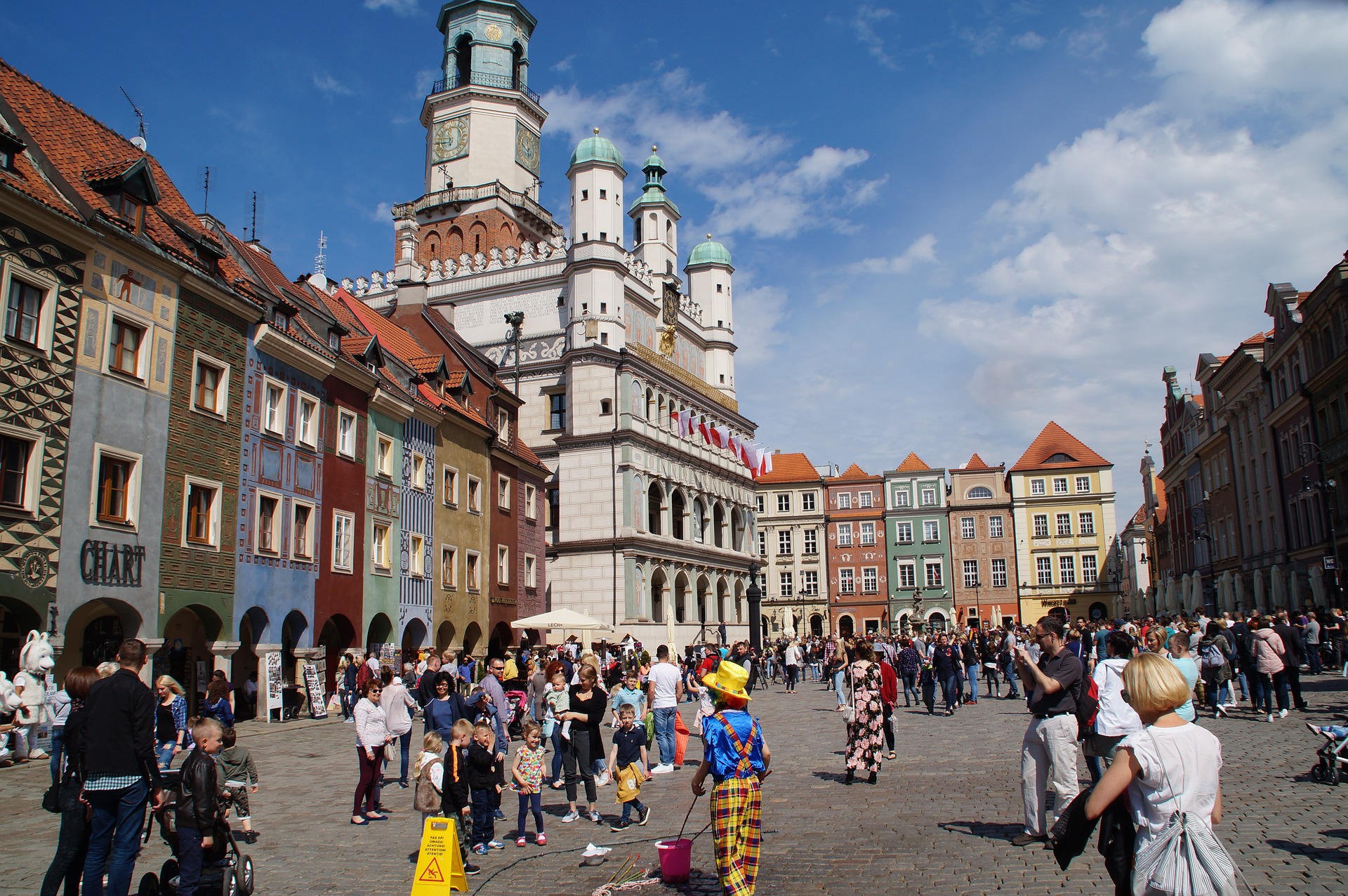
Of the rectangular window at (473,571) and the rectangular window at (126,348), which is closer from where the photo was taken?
the rectangular window at (126,348)

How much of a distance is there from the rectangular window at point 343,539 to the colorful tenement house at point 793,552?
167 feet

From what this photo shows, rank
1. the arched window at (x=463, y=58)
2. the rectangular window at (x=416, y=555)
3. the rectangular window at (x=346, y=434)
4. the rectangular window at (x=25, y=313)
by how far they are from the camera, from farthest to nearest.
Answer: the arched window at (x=463, y=58)
the rectangular window at (x=416, y=555)
the rectangular window at (x=346, y=434)
the rectangular window at (x=25, y=313)

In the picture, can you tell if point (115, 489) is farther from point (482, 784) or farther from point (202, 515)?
point (482, 784)

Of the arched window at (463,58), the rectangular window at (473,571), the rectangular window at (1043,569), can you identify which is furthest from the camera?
the rectangular window at (1043,569)

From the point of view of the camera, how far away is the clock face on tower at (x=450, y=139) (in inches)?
2309

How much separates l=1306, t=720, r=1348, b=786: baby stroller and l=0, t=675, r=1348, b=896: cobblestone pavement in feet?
0.74

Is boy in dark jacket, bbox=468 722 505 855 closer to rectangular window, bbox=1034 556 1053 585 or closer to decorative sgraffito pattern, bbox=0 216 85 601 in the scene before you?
decorative sgraffito pattern, bbox=0 216 85 601

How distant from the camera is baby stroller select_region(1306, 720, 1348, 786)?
1144 cm

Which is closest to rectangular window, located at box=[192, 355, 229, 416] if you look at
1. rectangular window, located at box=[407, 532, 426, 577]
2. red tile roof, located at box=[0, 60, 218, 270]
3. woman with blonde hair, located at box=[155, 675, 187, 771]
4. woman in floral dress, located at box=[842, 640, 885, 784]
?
red tile roof, located at box=[0, 60, 218, 270]

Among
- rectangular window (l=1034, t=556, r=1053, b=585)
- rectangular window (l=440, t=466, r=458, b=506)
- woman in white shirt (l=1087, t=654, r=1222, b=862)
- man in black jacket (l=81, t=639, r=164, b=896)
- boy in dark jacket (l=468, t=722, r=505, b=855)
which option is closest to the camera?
woman in white shirt (l=1087, t=654, r=1222, b=862)

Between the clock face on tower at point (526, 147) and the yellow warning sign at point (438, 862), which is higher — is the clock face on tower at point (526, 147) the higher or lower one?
the higher one

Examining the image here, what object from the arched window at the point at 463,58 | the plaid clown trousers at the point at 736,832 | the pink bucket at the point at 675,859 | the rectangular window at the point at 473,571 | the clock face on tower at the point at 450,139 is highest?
the arched window at the point at 463,58

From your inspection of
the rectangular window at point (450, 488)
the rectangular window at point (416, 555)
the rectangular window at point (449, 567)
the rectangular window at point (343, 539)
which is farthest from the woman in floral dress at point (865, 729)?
the rectangular window at point (450, 488)

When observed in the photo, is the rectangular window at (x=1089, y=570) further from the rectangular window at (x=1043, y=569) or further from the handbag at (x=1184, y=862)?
the handbag at (x=1184, y=862)
